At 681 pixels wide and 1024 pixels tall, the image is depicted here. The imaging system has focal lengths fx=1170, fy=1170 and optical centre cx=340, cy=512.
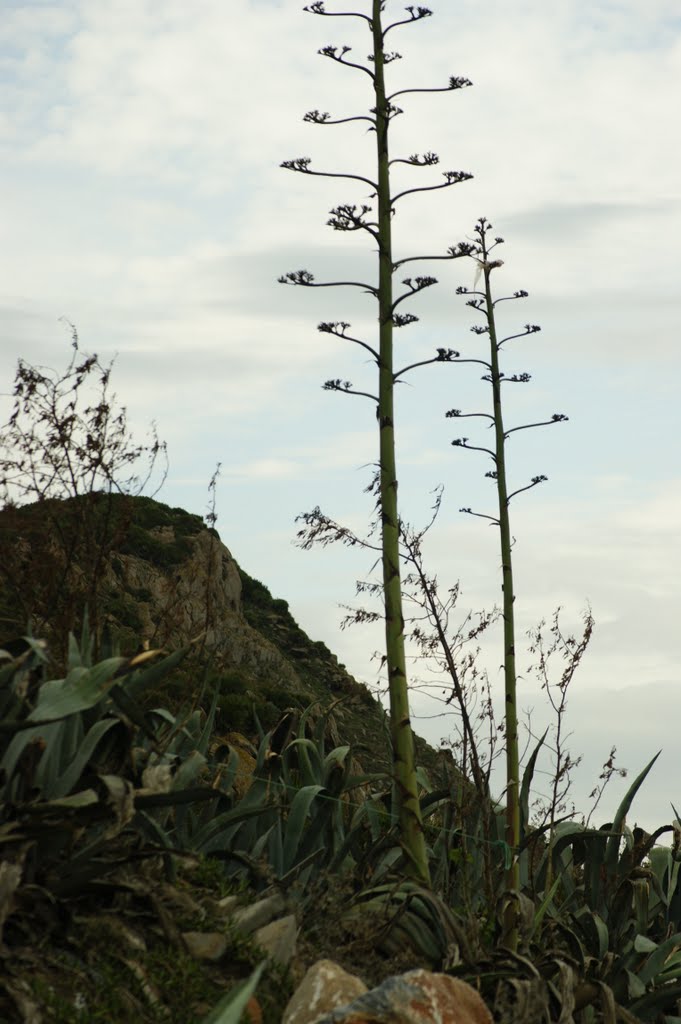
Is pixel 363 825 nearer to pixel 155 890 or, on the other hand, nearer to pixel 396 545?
pixel 396 545

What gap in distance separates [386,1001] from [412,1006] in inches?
6.0

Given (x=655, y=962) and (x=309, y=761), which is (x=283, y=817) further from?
(x=655, y=962)

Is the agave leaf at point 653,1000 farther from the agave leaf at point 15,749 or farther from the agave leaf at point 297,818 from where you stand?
the agave leaf at point 15,749

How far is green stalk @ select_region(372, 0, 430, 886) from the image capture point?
624 centimetres

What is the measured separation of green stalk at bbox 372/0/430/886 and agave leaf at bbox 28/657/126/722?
6.86 ft

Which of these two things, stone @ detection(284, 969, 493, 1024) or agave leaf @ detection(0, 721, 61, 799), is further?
agave leaf @ detection(0, 721, 61, 799)

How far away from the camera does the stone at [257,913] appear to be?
15.7 feet

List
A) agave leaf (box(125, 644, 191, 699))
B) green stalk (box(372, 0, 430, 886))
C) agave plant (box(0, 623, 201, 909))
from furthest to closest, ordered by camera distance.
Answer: green stalk (box(372, 0, 430, 886)), agave leaf (box(125, 644, 191, 699)), agave plant (box(0, 623, 201, 909))

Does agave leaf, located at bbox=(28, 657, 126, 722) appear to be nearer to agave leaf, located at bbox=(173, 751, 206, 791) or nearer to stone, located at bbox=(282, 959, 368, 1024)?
agave leaf, located at bbox=(173, 751, 206, 791)

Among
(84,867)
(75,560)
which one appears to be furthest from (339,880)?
(75,560)

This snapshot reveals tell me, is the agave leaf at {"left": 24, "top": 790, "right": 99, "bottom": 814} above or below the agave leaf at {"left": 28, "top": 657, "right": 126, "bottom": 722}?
below

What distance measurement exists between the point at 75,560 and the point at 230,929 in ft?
11.9

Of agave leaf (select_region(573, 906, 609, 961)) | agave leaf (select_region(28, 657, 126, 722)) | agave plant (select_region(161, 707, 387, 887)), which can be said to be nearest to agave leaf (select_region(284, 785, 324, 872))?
agave plant (select_region(161, 707, 387, 887))

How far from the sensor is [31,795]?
4.51 meters
